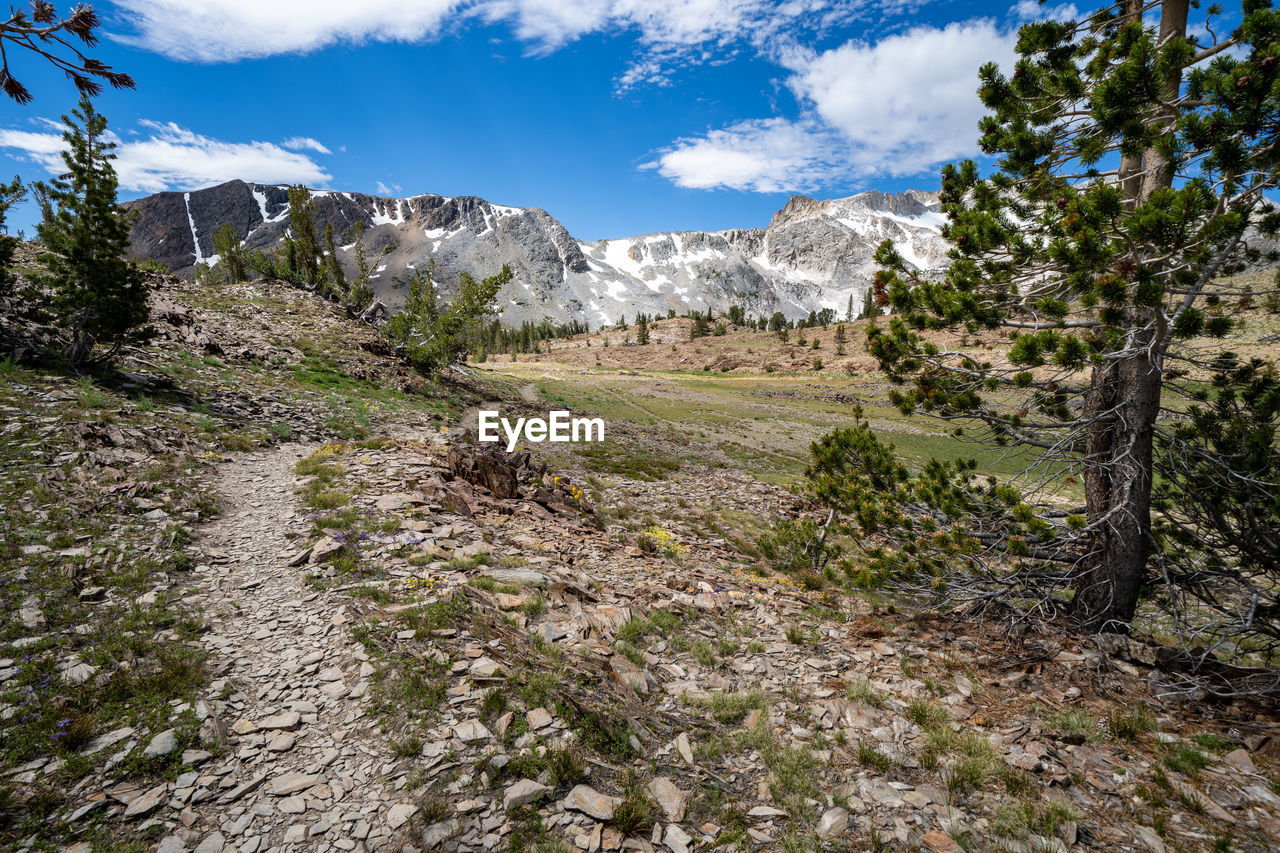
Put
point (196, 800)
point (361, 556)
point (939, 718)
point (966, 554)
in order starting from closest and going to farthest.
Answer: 1. point (196, 800)
2. point (939, 718)
3. point (966, 554)
4. point (361, 556)

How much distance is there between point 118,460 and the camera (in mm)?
11914

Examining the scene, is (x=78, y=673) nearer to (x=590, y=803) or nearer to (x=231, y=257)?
(x=590, y=803)

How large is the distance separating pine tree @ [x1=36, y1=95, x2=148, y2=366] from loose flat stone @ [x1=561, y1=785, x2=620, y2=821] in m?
22.8

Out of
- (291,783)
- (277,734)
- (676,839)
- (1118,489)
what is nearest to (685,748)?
(676,839)

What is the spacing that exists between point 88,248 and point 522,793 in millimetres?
23055

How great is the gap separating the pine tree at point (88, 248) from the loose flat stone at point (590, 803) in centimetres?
2277

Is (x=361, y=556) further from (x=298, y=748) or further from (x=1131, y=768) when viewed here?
(x=1131, y=768)

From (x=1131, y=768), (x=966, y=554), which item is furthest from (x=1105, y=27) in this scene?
(x=1131, y=768)

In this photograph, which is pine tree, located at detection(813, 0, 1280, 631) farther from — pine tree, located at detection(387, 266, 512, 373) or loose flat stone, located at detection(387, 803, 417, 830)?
pine tree, located at detection(387, 266, 512, 373)

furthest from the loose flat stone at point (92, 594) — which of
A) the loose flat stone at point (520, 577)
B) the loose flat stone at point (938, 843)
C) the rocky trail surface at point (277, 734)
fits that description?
the loose flat stone at point (938, 843)

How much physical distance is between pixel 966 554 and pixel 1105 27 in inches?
370

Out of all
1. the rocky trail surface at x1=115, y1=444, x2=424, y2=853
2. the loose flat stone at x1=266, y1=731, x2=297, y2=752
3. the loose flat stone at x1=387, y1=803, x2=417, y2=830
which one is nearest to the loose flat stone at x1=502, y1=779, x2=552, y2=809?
the loose flat stone at x1=387, y1=803, x2=417, y2=830

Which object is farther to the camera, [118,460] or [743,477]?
[743,477]

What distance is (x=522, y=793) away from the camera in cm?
503
